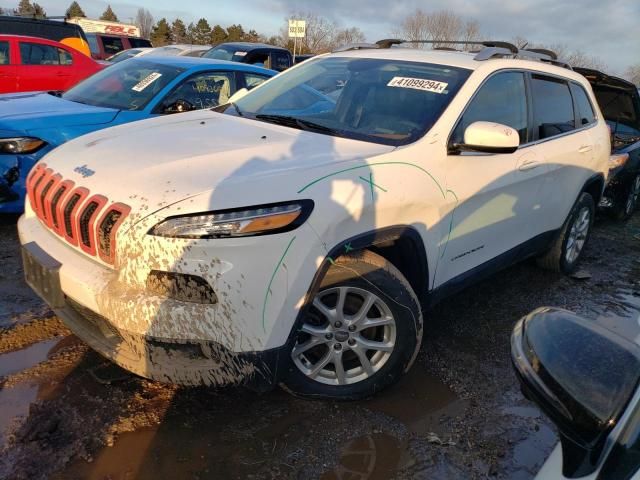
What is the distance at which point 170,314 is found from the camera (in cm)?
213

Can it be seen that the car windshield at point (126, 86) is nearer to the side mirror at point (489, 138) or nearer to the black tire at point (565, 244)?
the side mirror at point (489, 138)

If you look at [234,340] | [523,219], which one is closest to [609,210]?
[523,219]

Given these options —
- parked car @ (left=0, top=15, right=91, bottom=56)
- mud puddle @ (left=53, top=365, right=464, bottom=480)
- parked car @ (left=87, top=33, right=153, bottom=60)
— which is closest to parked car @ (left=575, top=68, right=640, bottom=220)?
Answer: mud puddle @ (left=53, top=365, right=464, bottom=480)

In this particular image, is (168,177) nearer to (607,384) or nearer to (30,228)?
(30,228)

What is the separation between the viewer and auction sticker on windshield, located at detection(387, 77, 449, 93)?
313cm

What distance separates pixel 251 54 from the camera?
11.8 m

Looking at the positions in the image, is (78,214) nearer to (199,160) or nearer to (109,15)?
(199,160)

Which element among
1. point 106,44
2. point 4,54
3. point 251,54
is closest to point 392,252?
point 4,54

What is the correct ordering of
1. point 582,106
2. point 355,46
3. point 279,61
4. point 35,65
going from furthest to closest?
1. point 279,61
2. point 35,65
3. point 582,106
4. point 355,46

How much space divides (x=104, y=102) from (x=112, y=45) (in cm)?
1682

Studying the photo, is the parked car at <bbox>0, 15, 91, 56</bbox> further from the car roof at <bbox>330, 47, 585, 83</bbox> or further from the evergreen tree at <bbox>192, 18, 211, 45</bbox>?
the evergreen tree at <bbox>192, 18, 211, 45</bbox>

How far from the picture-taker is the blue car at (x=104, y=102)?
441 centimetres

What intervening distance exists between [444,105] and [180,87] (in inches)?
125

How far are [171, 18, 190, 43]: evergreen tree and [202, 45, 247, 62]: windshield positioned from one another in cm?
5004
